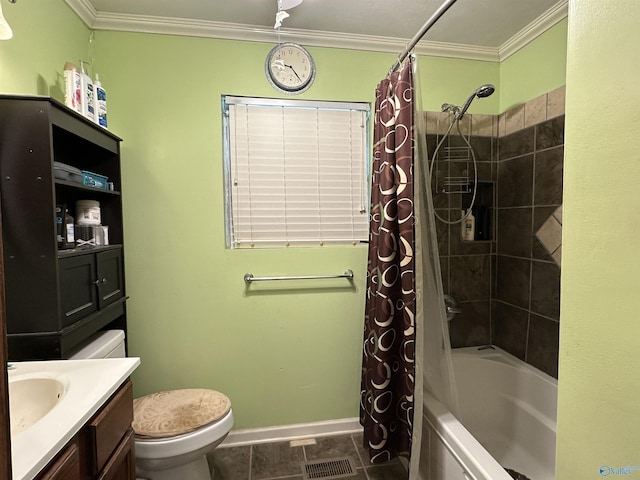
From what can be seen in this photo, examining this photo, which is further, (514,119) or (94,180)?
(514,119)

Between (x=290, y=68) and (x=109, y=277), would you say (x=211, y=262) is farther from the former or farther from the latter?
(x=290, y=68)

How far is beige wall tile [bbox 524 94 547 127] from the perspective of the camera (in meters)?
1.72

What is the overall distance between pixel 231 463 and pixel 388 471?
846 mm

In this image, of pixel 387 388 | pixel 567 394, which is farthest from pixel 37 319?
pixel 567 394

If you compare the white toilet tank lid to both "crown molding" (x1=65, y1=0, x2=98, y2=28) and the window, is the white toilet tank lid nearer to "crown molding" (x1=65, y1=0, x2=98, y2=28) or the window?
the window

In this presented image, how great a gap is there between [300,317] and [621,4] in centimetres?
174

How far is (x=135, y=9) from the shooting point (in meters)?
1.60

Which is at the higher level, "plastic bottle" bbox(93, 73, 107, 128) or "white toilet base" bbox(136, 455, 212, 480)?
"plastic bottle" bbox(93, 73, 107, 128)

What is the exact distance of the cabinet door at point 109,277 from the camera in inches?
55.3

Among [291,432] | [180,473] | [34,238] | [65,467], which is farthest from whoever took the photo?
[291,432]

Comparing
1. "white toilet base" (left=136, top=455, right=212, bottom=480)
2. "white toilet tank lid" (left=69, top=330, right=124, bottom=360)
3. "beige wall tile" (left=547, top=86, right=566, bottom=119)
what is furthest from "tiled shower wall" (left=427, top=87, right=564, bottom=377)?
"white toilet tank lid" (left=69, top=330, right=124, bottom=360)

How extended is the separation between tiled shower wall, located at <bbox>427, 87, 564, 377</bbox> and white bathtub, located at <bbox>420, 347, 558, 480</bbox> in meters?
0.12

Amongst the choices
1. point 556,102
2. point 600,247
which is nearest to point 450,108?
→ point 556,102

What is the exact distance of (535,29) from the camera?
5.73 ft
